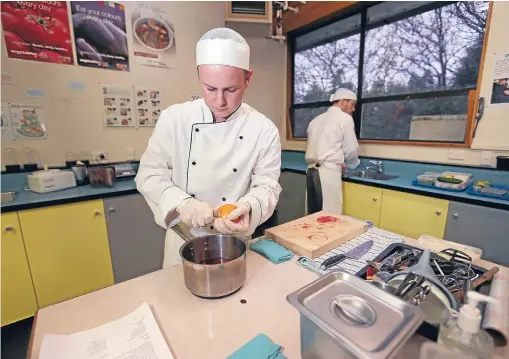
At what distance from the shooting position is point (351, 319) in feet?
1.48

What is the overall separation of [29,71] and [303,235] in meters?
Answer: 2.36

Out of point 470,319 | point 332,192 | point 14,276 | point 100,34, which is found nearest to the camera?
point 470,319

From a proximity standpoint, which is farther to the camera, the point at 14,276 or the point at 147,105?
the point at 147,105

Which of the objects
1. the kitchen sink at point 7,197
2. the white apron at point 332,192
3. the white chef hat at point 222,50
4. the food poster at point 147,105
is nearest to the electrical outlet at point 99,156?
the food poster at point 147,105

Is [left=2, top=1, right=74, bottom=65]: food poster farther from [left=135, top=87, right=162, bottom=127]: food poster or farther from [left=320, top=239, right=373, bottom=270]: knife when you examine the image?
[left=320, top=239, right=373, bottom=270]: knife

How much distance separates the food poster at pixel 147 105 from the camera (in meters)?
2.46

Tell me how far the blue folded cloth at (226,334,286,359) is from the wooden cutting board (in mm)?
413

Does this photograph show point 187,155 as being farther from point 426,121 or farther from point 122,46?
point 426,121

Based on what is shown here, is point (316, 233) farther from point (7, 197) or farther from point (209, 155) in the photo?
point (7, 197)

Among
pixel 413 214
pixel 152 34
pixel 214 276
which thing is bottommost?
pixel 413 214

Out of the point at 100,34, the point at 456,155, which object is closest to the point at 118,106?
the point at 100,34

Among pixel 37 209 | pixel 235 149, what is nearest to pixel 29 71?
pixel 37 209

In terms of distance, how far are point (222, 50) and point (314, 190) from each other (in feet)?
6.45

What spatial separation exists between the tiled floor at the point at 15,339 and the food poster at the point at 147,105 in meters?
1.77
